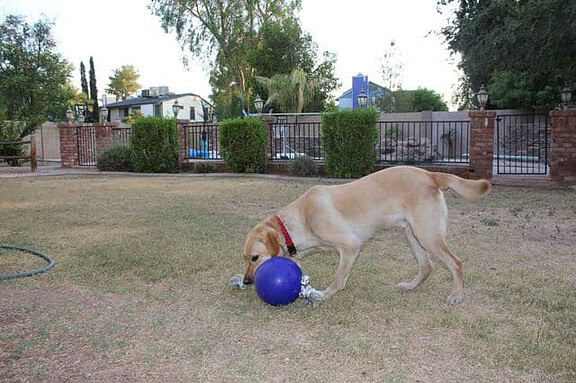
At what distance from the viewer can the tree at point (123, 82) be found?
6538cm

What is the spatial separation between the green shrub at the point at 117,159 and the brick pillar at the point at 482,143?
1078 cm

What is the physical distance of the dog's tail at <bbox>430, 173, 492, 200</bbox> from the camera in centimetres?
380

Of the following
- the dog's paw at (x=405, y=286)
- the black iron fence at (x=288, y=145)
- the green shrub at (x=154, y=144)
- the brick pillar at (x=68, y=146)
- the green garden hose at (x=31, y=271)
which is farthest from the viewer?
the brick pillar at (x=68, y=146)

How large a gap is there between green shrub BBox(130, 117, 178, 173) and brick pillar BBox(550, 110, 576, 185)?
36.6ft

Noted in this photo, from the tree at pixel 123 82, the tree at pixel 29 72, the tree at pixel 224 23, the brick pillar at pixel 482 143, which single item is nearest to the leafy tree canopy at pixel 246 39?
the tree at pixel 224 23

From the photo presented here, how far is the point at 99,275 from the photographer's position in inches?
180

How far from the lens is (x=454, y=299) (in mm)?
3830

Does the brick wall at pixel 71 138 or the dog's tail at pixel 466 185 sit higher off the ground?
the brick wall at pixel 71 138

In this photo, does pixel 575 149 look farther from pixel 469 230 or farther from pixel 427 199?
pixel 427 199

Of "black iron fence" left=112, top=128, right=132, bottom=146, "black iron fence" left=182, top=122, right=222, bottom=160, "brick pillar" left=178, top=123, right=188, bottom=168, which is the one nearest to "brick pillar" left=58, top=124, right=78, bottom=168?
"black iron fence" left=112, top=128, right=132, bottom=146

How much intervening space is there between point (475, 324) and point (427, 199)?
3.28ft

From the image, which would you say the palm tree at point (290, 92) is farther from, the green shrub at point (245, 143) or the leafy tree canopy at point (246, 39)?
the green shrub at point (245, 143)

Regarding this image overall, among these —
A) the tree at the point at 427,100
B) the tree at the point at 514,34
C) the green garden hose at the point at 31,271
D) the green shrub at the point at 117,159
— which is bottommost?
the green garden hose at the point at 31,271

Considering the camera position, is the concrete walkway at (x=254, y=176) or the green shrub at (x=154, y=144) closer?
the concrete walkway at (x=254, y=176)
